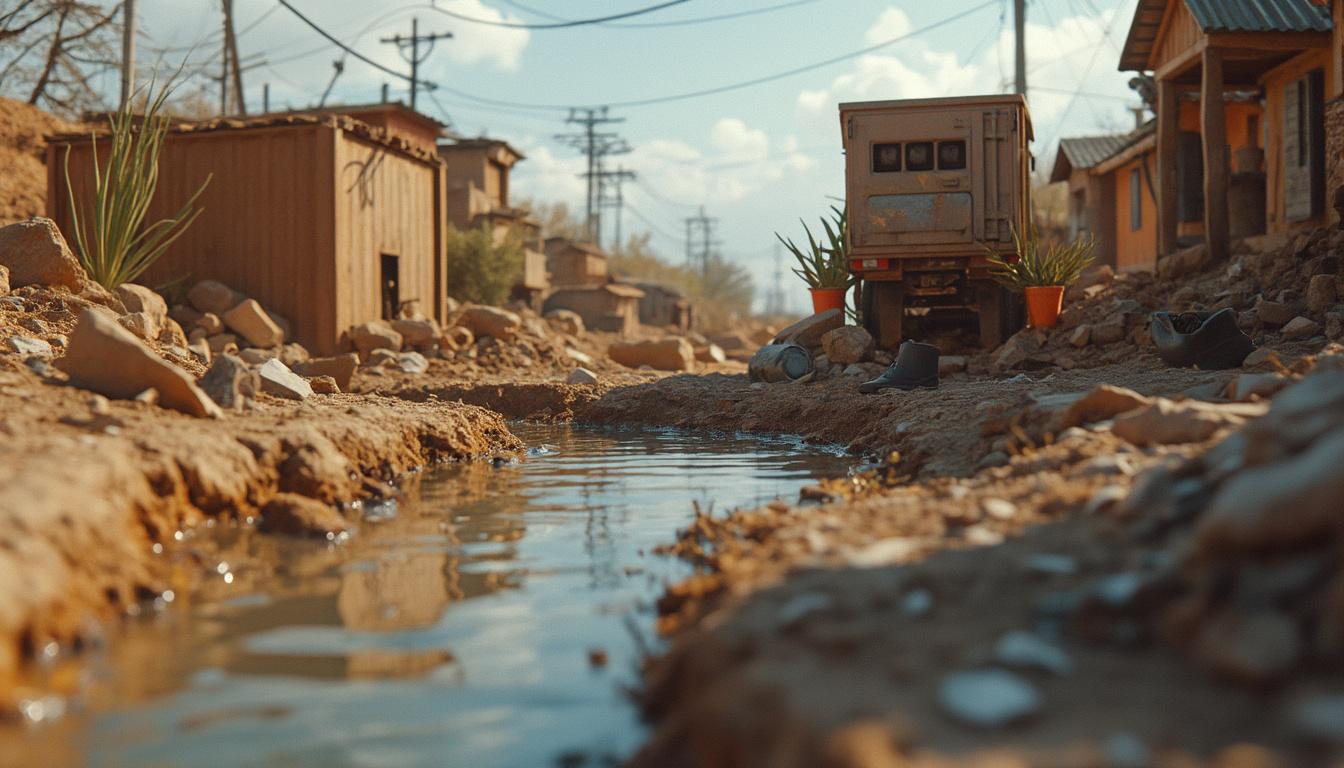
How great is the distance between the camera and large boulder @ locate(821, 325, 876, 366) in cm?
1291

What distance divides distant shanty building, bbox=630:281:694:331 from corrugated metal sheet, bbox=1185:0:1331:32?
2353 cm

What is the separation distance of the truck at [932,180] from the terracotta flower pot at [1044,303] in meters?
0.56

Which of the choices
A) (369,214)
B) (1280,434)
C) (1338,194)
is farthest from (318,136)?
(1280,434)

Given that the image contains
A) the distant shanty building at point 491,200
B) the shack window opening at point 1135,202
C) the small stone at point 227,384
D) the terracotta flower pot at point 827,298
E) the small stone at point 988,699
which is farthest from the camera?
the distant shanty building at point 491,200

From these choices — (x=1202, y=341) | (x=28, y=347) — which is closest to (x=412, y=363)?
(x=28, y=347)

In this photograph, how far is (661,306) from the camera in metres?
37.6

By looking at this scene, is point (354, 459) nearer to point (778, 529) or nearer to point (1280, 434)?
point (778, 529)

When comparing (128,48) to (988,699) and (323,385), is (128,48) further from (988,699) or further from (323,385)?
(988,699)

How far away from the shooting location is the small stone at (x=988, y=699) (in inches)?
85.1

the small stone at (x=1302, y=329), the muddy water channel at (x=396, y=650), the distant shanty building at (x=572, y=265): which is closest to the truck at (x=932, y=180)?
the small stone at (x=1302, y=329)

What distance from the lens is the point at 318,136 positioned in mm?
14609

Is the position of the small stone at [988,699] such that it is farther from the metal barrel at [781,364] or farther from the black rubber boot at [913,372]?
the metal barrel at [781,364]

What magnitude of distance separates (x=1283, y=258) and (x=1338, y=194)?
3.10ft

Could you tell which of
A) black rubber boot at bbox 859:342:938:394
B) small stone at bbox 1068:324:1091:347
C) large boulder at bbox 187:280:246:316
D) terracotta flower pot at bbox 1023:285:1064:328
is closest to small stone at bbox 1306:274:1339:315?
small stone at bbox 1068:324:1091:347
